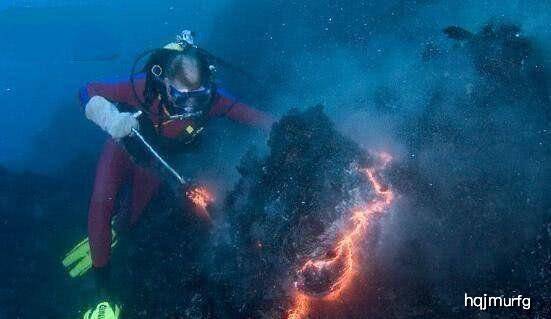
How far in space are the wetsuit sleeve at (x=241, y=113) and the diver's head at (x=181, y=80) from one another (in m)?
0.97

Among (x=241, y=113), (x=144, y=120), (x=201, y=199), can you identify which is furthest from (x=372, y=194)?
(x=144, y=120)

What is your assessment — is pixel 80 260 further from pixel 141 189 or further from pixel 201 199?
pixel 201 199

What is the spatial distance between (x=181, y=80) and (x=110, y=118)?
1108 mm

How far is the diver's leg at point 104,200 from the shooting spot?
570cm

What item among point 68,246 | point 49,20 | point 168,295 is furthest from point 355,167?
point 49,20

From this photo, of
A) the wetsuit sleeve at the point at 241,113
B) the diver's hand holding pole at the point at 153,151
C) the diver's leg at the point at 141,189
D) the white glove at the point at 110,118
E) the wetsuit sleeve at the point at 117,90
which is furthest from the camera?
the diver's leg at the point at 141,189

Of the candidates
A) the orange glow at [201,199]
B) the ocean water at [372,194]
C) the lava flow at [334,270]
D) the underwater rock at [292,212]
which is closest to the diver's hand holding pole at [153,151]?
the orange glow at [201,199]

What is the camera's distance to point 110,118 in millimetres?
4996

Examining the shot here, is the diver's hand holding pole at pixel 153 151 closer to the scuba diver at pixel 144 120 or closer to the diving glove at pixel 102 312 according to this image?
the scuba diver at pixel 144 120

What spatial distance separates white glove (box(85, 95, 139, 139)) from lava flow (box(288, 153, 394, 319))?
3.02 meters

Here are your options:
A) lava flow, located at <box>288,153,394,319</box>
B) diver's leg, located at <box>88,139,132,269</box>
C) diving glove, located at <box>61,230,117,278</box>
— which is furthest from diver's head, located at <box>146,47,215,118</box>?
diving glove, located at <box>61,230,117,278</box>

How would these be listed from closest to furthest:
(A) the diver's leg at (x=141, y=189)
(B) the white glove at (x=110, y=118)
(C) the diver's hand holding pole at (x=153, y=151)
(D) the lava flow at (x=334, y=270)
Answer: (D) the lava flow at (x=334, y=270)
(B) the white glove at (x=110, y=118)
(C) the diver's hand holding pole at (x=153, y=151)
(A) the diver's leg at (x=141, y=189)

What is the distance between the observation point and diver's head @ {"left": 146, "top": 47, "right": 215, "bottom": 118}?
5012mm

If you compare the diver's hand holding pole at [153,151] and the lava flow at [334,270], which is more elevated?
the diver's hand holding pole at [153,151]
